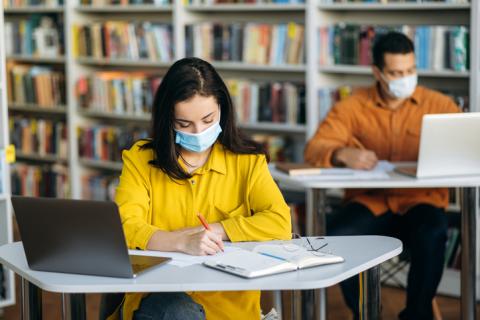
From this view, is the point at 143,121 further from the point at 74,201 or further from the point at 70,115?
the point at 74,201

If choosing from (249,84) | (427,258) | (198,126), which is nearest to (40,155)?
(249,84)

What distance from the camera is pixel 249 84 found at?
5.29 metres

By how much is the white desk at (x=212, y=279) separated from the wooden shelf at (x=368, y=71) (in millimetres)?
2124

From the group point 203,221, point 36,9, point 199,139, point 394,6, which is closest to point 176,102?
point 199,139

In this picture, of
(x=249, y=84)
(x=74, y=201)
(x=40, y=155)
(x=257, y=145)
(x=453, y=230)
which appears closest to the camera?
(x=74, y=201)

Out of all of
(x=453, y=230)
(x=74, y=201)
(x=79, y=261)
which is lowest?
(x=453, y=230)

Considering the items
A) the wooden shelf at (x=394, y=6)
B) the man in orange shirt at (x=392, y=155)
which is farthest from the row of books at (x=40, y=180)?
the man in orange shirt at (x=392, y=155)

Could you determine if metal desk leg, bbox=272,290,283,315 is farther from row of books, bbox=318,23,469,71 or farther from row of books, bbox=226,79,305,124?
row of books, bbox=226,79,305,124

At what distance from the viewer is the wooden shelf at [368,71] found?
176 inches

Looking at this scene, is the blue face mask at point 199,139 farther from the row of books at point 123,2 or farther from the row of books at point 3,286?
the row of books at point 123,2

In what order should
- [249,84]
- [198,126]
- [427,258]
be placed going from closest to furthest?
1. [198,126]
2. [427,258]
3. [249,84]

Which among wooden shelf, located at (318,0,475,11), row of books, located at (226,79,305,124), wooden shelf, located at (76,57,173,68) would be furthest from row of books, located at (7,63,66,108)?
wooden shelf, located at (318,0,475,11)

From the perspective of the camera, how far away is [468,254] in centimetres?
356

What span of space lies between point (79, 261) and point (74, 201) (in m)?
0.16
